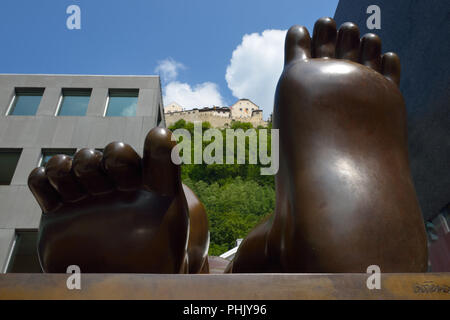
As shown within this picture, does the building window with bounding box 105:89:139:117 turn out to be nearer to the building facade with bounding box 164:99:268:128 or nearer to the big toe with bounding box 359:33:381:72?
the big toe with bounding box 359:33:381:72

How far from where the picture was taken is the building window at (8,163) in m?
9.29

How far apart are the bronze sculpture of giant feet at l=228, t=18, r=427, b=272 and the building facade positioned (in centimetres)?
3920

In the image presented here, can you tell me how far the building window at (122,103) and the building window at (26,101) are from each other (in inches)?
82.4

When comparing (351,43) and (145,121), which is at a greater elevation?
(145,121)

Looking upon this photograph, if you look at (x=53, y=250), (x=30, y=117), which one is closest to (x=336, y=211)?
(x=53, y=250)

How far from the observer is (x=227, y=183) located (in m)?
26.3

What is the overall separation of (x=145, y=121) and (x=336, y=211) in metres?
9.45

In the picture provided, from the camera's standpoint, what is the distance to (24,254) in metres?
7.98

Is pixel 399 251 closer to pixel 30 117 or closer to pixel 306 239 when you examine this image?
pixel 306 239

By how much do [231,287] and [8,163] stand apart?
1062 cm

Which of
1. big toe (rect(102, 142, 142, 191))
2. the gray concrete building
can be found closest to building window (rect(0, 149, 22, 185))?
the gray concrete building

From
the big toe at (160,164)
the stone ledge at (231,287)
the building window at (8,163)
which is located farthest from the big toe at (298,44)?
the building window at (8,163)

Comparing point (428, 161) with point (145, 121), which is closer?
point (428, 161)
